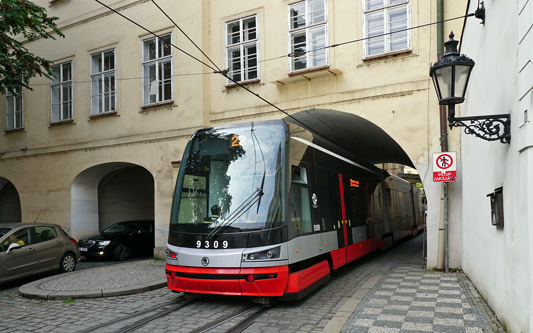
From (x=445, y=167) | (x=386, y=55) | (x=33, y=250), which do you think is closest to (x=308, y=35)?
(x=386, y=55)

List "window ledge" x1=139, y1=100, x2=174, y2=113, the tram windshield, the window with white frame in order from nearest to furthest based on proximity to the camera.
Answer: the tram windshield, the window with white frame, "window ledge" x1=139, y1=100, x2=174, y2=113

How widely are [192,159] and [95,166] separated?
393 inches

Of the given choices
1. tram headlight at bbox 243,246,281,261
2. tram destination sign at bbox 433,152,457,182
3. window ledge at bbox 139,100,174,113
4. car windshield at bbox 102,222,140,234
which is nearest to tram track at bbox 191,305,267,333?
tram headlight at bbox 243,246,281,261

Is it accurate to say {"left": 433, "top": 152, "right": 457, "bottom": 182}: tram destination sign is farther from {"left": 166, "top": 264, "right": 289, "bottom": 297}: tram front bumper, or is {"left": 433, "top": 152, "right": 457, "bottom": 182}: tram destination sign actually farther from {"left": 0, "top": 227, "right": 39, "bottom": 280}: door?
{"left": 0, "top": 227, "right": 39, "bottom": 280}: door

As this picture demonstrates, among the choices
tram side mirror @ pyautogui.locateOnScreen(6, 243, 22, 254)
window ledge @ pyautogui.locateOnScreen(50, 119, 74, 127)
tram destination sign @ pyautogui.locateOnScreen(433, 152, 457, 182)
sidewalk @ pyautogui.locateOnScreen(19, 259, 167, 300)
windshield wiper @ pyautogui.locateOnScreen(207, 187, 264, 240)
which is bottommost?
sidewalk @ pyautogui.locateOnScreen(19, 259, 167, 300)

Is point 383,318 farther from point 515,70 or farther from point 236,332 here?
point 515,70

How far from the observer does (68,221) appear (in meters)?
17.3

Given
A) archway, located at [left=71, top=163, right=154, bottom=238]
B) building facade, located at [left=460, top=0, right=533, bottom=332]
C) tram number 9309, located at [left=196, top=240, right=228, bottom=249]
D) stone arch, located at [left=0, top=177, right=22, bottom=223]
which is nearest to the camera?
building facade, located at [left=460, top=0, right=533, bottom=332]

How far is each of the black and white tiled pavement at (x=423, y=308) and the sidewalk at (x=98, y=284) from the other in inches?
177

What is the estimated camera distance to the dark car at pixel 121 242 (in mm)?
15641

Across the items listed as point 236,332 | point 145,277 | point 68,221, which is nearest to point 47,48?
point 68,221

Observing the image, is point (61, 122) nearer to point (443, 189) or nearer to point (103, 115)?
point (103, 115)

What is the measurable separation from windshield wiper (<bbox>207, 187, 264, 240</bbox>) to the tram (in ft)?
0.05

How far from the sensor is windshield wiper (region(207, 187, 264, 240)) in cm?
737
